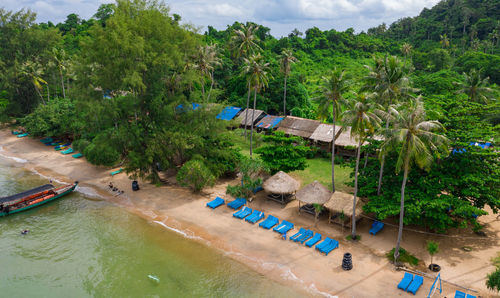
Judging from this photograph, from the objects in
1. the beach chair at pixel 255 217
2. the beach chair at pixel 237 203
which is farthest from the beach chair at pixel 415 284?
the beach chair at pixel 237 203

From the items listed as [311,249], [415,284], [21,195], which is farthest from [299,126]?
[21,195]

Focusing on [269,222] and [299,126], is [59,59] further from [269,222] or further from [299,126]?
[269,222]

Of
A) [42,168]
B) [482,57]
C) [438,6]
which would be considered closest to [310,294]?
[42,168]

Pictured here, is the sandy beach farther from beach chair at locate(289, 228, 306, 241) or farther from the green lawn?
the green lawn

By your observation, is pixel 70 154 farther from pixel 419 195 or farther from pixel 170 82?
pixel 419 195

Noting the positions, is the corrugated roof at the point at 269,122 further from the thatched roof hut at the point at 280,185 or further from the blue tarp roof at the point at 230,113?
the thatched roof hut at the point at 280,185

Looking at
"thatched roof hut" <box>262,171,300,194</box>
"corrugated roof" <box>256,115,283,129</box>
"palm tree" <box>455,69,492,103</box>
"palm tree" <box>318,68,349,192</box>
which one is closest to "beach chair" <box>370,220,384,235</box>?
"thatched roof hut" <box>262,171,300,194</box>
